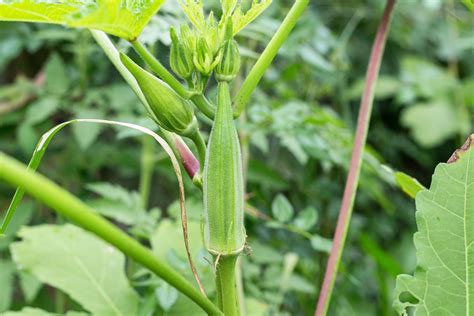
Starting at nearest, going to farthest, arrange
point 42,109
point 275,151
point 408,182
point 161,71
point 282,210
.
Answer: point 161,71, point 408,182, point 282,210, point 42,109, point 275,151

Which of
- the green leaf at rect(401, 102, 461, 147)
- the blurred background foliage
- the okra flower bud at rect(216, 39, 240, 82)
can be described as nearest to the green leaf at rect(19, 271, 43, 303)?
the blurred background foliage

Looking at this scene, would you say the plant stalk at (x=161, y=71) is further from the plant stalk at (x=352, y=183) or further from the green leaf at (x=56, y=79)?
the green leaf at (x=56, y=79)

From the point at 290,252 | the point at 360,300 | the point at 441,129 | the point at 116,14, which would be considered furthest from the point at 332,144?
the point at 441,129

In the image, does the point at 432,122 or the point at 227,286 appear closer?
the point at 227,286

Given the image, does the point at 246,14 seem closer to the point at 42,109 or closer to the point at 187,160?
the point at 187,160

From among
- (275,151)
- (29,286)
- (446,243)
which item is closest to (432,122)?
(275,151)

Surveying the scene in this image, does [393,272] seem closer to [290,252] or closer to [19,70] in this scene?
[290,252]
